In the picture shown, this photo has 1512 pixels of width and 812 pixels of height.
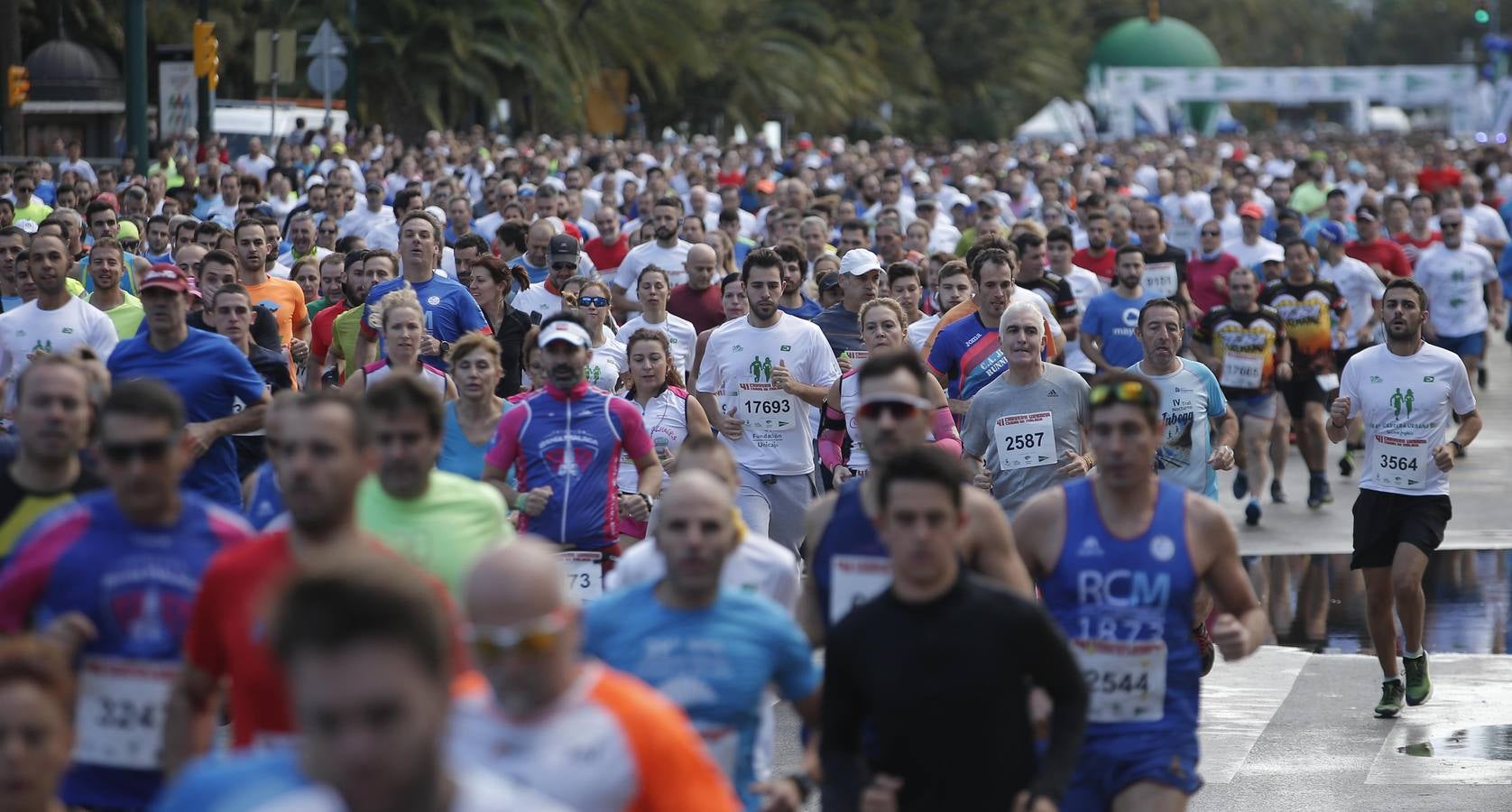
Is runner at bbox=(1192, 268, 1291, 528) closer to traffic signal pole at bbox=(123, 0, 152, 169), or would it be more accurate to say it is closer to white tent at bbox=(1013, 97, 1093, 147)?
traffic signal pole at bbox=(123, 0, 152, 169)

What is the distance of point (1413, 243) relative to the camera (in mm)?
20672

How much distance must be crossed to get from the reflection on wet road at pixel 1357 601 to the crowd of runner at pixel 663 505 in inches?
28.2

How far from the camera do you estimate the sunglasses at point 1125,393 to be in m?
5.76

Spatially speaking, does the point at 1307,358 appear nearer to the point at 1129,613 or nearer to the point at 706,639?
the point at 1129,613

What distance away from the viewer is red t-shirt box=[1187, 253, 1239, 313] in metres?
17.1

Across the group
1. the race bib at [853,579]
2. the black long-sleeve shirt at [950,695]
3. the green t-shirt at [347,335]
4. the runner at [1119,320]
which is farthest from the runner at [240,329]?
the runner at [1119,320]

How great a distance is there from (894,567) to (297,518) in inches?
49.7

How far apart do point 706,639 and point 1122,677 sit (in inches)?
50.5

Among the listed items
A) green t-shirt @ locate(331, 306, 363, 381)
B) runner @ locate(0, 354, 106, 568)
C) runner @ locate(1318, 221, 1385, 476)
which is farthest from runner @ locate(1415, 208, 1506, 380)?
runner @ locate(0, 354, 106, 568)

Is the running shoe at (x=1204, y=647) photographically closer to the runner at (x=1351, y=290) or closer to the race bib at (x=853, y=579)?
the race bib at (x=853, y=579)

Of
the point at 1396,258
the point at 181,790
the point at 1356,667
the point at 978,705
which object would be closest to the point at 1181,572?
the point at 978,705

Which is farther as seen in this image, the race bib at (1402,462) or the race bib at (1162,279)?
the race bib at (1162,279)

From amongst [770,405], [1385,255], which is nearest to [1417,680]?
[770,405]

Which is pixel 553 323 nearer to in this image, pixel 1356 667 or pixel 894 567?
pixel 894 567
